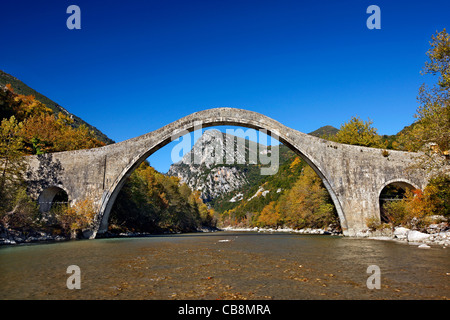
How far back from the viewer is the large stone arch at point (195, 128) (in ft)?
76.0

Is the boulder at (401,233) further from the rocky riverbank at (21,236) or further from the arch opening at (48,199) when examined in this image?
the arch opening at (48,199)

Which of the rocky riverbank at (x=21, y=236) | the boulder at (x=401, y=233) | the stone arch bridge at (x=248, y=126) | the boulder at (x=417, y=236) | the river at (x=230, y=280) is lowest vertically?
the rocky riverbank at (x=21, y=236)

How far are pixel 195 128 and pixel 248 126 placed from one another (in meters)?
4.72

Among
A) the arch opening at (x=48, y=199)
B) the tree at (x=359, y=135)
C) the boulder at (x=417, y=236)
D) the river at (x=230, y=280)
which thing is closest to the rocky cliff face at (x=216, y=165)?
the tree at (x=359, y=135)

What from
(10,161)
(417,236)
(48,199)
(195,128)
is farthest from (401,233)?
(10,161)

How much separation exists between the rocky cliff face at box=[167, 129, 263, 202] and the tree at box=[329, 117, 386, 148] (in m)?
122

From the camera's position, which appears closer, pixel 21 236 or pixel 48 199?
pixel 21 236

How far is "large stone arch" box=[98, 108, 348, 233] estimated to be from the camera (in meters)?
23.2

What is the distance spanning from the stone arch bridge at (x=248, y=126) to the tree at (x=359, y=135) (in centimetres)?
900

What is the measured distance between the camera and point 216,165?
517 ft

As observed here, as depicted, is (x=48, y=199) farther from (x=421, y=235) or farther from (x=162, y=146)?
(x=421, y=235)

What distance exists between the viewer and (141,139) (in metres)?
24.3

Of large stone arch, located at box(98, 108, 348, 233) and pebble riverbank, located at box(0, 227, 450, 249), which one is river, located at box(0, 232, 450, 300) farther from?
large stone arch, located at box(98, 108, 348, 233)
